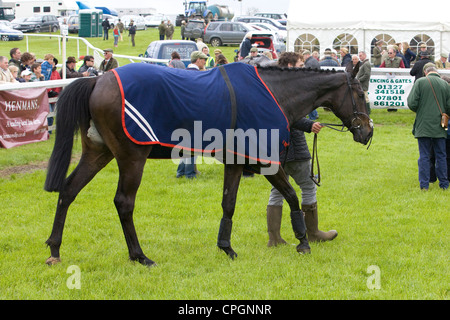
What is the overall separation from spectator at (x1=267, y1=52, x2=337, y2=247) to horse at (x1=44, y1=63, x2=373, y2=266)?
284 mm

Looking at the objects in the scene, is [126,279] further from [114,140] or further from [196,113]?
[196,113]

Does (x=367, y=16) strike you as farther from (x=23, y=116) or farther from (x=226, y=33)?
(x=226, y=33)

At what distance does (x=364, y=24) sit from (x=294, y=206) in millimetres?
16837

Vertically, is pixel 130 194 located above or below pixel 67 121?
below

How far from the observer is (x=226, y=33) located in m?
40.6

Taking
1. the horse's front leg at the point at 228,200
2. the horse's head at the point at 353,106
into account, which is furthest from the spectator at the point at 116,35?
the horse's front leg at the point at 228,200

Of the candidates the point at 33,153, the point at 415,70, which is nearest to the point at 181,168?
the point at 33,153

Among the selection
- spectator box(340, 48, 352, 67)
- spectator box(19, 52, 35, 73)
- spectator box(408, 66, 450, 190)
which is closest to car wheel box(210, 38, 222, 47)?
spectator box(340, 48, 352, 67)

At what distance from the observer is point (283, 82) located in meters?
6.09

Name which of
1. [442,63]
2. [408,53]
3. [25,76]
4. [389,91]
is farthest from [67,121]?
[408,53]

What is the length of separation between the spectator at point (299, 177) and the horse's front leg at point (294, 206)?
36cm

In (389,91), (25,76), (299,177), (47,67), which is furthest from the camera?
(389,91)

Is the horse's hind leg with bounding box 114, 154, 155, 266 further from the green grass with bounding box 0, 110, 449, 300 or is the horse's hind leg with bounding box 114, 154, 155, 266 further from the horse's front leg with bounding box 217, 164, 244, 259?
the horse's front leg with bounding box 217, 164, 244, 259

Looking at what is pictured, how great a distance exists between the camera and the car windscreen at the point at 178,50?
2031 cm
